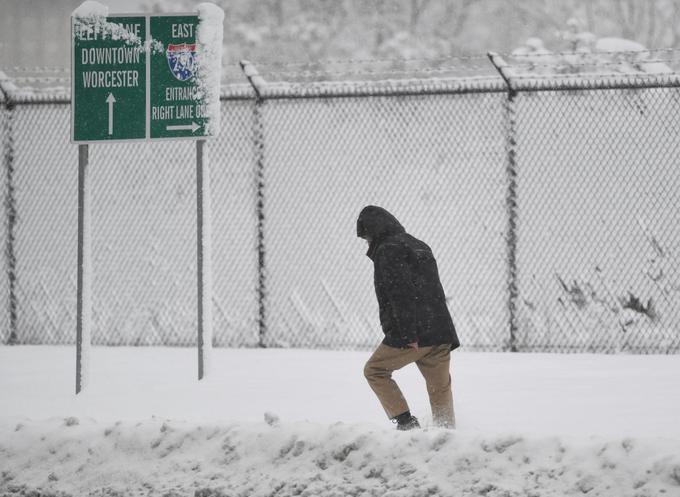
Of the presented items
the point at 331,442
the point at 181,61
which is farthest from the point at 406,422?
the point at 181,61

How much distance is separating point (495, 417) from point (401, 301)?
1439 mm

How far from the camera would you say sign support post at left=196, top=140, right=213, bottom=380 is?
8.08m

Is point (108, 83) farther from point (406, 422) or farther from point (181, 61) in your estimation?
point (406, 422)

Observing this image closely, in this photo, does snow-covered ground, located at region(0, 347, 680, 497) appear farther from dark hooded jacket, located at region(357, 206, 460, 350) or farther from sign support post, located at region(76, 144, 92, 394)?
dark hooded jacket, located at region(357, 206, 460, 350)

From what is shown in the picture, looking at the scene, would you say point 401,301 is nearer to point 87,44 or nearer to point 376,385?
point 376,385

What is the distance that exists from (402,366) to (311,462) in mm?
1035

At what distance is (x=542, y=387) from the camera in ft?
26.4

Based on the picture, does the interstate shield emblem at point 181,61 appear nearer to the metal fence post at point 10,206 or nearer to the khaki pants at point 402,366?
the khaki pants at point 402,366

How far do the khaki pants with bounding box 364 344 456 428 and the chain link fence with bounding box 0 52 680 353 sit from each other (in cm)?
463

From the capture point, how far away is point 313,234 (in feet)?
41.7

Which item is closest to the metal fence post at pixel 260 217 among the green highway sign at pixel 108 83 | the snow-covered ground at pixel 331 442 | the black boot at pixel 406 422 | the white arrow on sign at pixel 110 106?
the snow-covered ground at pixel 331 442

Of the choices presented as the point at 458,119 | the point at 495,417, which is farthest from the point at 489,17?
the point at 495,417

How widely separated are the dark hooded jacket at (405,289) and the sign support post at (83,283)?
2.48m

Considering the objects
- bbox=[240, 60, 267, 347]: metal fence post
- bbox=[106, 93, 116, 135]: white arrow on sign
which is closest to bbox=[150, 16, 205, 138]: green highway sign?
bbox=[106, 93, 116, 135]: white arrow on sign
